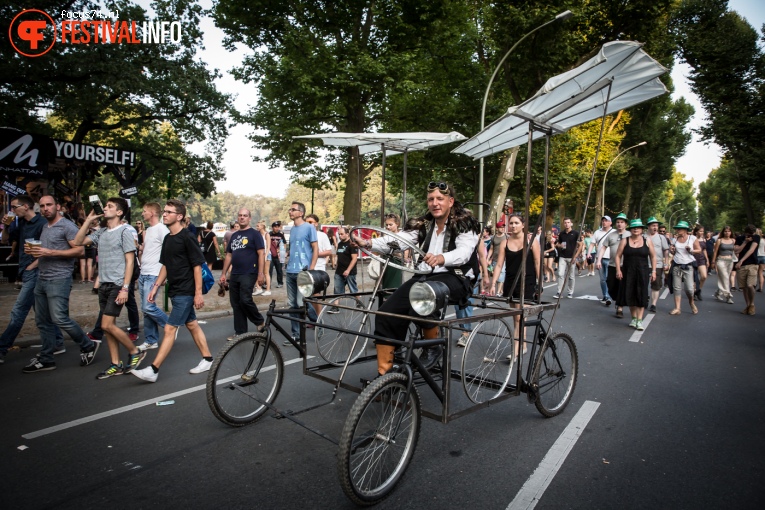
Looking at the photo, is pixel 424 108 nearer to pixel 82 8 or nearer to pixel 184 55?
pixel 184 55

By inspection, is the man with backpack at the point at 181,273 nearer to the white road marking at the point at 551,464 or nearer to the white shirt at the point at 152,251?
the white shirt at the point at 152,251

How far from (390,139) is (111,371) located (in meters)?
4.15

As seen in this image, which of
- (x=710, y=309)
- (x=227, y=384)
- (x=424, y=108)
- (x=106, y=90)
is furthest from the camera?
(x=424, y=108)

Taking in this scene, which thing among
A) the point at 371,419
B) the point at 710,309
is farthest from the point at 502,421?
the point at 710,309

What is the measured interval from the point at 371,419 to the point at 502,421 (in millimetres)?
1849

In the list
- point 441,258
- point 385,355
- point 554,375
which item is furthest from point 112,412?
point 554,375

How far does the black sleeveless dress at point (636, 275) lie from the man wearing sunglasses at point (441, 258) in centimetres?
601

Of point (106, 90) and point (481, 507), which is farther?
point (106, 90)

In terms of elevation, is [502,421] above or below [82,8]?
below

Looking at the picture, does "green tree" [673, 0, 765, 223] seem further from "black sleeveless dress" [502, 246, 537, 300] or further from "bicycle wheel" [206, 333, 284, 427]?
"bicycle wheel" [206, 333, 284, 427]

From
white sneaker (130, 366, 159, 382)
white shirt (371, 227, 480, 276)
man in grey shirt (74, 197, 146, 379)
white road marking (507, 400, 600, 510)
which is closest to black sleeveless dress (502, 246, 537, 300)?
white road marking (507, 400, 600, 510)

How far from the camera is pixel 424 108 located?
23000mm

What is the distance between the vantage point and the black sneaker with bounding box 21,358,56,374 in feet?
17.9

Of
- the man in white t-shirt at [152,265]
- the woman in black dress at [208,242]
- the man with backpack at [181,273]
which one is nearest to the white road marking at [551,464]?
the man with backpack at [181,273]
